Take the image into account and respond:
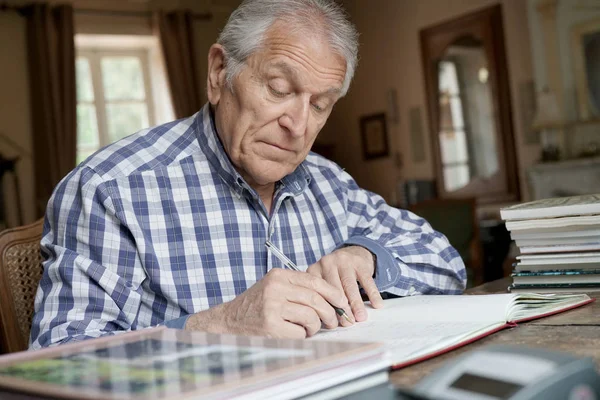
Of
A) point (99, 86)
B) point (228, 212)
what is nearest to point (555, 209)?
point (228, 212)

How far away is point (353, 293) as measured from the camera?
1.20 meters

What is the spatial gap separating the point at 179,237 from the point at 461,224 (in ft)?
13.4

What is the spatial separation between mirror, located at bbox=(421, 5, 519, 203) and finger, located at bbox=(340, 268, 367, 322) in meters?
5.77

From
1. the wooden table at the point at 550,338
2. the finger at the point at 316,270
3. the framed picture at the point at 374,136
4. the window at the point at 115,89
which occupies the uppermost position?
the window at the point at 115,89

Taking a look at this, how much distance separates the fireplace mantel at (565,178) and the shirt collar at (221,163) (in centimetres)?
498

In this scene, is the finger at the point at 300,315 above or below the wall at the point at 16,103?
below

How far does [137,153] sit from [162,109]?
6.31m

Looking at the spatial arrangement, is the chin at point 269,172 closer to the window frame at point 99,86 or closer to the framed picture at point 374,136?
the window frame at point 99,86

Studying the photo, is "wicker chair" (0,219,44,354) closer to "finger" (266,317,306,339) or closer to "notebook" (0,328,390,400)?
"finger" (266,317,306,339)

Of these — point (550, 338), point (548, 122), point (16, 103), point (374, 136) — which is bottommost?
point (550, 338)

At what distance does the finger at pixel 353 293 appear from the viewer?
114 centimetres

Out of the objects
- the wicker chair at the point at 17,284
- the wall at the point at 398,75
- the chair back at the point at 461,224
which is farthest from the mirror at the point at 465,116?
the wicker chair at the point at 17,284

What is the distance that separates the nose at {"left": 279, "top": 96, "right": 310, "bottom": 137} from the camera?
1.43m

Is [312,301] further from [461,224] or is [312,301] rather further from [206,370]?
[461,224]
